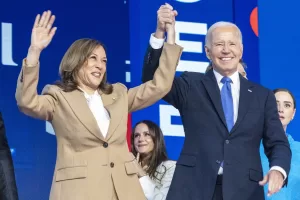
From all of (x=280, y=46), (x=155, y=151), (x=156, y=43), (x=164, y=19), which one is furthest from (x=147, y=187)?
(x=280, y=46)

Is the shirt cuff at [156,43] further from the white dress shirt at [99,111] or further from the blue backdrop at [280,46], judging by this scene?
the blue backdrop at [280,46]

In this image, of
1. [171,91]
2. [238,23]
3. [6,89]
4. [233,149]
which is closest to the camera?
[233,149]

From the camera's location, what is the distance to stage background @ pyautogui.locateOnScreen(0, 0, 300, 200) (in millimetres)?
4969

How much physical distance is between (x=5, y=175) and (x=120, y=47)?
2111mm

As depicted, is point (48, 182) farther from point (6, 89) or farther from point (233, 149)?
point (233, 149)

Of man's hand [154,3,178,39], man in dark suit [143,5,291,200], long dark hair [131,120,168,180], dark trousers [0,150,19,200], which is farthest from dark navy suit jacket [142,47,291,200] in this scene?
long dark hair [131,120,168,180]

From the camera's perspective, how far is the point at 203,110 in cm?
346

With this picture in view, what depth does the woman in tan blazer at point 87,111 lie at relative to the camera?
3336mm

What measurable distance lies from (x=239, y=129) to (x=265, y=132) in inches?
5.9

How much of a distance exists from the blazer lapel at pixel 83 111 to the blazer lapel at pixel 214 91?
0.56m

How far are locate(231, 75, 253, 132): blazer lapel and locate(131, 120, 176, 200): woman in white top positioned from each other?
4.51 ft

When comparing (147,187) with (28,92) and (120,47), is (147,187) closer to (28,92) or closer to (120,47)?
(28,92)

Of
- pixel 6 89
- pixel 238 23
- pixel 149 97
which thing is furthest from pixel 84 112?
pixel 238 23

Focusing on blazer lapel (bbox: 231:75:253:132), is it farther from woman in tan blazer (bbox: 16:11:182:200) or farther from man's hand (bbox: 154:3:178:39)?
man's hand (bbox: 154:3:178:39)
